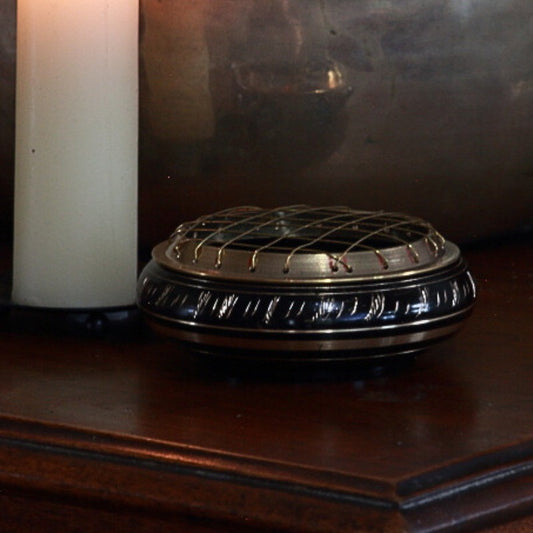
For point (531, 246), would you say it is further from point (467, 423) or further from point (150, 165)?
point (467, 423)

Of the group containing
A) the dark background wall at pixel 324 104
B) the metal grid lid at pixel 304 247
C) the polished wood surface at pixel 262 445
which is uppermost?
the dark background wall at pixel 324 104

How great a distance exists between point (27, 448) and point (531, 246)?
0.45 m

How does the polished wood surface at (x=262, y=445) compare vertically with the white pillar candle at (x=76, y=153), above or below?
below

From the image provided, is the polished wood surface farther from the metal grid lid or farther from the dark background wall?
the dark background wall

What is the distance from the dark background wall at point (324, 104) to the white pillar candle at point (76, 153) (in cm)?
8

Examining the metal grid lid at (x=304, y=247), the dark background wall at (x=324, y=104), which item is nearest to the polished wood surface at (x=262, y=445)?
the metal grid lid at (x=304, y=247)

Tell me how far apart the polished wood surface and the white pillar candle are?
60mm

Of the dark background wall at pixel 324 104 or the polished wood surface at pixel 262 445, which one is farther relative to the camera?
the dark background wall at pixel 324 104

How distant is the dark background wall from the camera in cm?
67

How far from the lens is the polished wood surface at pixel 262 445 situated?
15.6 inches

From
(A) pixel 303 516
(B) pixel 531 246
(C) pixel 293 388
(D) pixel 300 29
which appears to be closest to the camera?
(A) pixel 303 516

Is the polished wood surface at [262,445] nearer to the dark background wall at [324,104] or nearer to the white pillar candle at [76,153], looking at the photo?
the white pillar candle at [76,153]

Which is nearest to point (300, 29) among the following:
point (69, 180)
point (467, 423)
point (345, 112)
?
point (345, 112)

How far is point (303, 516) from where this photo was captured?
1.29 ft
